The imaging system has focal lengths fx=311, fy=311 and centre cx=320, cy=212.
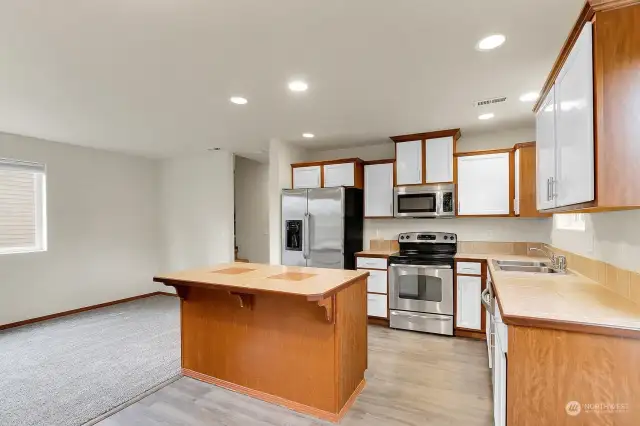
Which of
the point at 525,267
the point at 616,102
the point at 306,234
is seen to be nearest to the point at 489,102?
the point at 525,267

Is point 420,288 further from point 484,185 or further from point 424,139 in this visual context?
point 424,139

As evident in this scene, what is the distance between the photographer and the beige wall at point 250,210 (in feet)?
21.2

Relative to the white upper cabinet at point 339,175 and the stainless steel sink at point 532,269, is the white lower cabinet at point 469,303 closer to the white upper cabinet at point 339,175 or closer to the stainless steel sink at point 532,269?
Answer: the stainless steel sink at point 532,269

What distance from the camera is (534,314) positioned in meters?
1.39

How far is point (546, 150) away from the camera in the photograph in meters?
1.95

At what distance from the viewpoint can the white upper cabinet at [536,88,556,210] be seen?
70.9 inches

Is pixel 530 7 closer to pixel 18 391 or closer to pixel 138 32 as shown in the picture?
pixel 138 32

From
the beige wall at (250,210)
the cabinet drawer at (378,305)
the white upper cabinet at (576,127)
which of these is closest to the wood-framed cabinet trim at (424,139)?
the cabinet drawer at (378,305)

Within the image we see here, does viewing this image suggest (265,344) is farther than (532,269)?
No

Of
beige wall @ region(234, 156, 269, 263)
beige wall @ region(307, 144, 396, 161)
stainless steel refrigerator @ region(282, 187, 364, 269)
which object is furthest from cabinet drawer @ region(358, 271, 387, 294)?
beige wall @ region(234, 156, 269, 263)

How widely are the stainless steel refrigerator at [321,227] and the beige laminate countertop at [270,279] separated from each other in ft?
4.46

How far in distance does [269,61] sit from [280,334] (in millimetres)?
2039

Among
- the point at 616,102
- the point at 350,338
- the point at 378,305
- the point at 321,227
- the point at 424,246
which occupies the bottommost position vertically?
the point at 378,305

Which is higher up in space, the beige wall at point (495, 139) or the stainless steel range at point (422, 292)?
the beige wall at point (495, 139)
